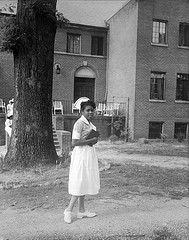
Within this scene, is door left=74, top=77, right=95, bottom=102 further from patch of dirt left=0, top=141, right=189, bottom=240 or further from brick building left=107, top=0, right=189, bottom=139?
patch of dirt left=0, top=141, right=189, bottom=240

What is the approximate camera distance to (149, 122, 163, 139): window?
17.7 meters

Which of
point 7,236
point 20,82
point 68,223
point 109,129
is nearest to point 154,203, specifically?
point 68,223

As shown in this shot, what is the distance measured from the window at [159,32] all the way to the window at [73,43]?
5.85 metres

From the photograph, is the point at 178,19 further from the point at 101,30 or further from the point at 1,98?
the point at 1,98

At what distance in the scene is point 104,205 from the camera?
5.07 metres

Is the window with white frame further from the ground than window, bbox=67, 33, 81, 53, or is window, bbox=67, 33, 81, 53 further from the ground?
window, bbox=67, 33, 81, 53

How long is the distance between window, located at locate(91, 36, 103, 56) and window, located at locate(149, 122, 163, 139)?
24.3ft

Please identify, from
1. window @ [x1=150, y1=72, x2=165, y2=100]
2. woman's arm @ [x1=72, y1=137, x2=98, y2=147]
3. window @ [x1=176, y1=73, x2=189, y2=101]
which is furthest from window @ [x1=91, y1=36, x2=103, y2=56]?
woman's arm @ [x1=72, y1=137, x2=98, y2=147]

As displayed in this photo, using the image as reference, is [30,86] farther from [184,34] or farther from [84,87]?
[184,34]

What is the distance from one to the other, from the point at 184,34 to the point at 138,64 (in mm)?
4152

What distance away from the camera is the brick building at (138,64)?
1723 cm

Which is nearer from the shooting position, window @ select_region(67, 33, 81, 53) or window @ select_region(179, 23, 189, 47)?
window @ select_region(179, 23, 189, 47)

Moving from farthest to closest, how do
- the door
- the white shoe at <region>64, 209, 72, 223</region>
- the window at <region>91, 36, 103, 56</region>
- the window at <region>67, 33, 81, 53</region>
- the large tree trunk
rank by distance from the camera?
the window at <region>91, 36, 103, 56</region> < the door < the window at <region>67, 33, 81, 53</region> < the large tree trunk < the white shoe at <region>64, 209, 72, 223</region>

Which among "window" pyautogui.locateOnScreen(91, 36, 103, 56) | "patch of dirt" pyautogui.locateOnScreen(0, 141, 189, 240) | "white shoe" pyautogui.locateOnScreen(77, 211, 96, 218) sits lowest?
"patch of dirt" pyautogui.locateOnScreen(0, 141, 189, 240)
